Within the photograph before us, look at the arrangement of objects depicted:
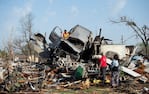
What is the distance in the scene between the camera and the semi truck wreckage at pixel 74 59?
16.7 meters

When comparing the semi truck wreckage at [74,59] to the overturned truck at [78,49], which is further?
the overturned truck at [78,49]

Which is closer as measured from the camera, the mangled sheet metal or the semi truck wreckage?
the semi truck wreckage

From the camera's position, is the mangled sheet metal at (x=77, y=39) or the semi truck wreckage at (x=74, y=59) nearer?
the semi truck wreckage at (x=74, y=59)

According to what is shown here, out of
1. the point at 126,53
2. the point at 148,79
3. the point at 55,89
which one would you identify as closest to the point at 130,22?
the point at 126,53

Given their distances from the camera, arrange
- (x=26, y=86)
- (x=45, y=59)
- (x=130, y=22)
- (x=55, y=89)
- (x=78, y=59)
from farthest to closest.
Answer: (x=130, y=22)
(x=45, y=59)
(x=78, y=59)
(x=55, y=89)
(x=26, y=86)

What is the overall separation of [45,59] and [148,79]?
7.96m

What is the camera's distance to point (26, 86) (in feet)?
44.4

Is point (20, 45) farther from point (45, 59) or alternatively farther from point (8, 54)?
point (8, 54)

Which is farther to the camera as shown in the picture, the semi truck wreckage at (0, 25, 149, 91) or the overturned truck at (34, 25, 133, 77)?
the overturned truck at (34, 25, 133, 77)

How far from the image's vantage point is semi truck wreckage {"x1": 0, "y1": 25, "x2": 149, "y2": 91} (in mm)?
16688

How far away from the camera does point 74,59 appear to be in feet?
64.8

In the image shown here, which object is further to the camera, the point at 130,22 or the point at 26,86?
the point at 130,22

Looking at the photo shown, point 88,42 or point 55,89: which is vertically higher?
point 88,42

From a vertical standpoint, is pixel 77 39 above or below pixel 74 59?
above
